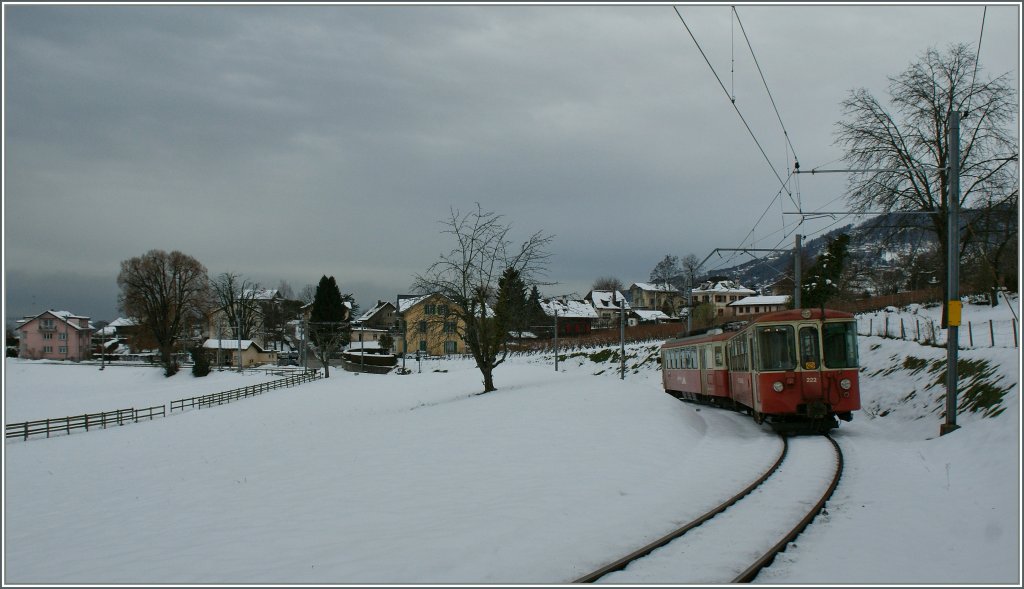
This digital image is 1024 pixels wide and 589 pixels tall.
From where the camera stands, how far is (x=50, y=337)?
356 ft

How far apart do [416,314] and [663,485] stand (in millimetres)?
82071

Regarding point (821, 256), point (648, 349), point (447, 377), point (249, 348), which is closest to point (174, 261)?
point (249, 348)

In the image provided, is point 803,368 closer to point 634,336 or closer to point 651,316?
point 634,336

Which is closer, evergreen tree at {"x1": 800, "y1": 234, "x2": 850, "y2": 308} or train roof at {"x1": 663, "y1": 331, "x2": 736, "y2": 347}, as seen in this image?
train roof at {"x1": 663, "y1": 331, "x2": 736, "y2": 347}

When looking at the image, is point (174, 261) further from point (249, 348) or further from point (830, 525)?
point (830, 525)

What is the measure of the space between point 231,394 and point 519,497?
145 feet

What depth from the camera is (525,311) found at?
3784 centimetres

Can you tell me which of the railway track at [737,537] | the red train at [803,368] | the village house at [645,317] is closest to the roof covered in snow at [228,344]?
the village house at [645,317]

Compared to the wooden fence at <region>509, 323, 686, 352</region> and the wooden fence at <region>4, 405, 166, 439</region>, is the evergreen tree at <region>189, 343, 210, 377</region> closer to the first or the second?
the wooden fence at <region>4, 405, 166, 439</region>

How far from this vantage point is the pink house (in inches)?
4195

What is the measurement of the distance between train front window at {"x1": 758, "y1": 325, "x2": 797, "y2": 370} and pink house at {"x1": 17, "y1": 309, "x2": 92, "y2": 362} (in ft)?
377

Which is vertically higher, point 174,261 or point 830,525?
point 174,261

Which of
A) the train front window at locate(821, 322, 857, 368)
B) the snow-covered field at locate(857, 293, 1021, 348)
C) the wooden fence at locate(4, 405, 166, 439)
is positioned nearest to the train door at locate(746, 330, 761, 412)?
the train front window at locate(821, 322, 857, 368)

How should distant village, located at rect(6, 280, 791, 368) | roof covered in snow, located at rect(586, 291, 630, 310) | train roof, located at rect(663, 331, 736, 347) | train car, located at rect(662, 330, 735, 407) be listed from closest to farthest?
train roof, located at rect(663, 331, 736, 347) < train car, located at rect(662, 330, 735, 407) < distant village, located at rect(6, 280, 791, 368) < roof covered in snow, located at rect(586, 291, 630, 310)
